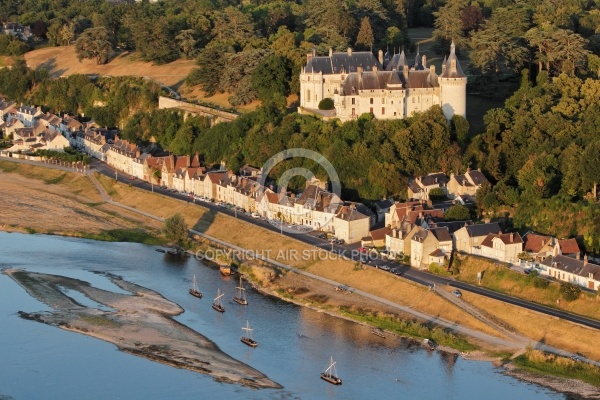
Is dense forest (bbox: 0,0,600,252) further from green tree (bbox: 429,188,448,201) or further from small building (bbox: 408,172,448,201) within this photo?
green tree (bbox: 429,188,448,201)

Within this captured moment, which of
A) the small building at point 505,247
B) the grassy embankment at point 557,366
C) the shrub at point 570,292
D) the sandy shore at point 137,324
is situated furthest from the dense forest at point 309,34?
the grassy embankment at point 557,366

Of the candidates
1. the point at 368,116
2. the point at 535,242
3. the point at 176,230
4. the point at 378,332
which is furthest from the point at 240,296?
the point at 368,116

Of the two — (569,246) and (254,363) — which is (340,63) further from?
(254,363)

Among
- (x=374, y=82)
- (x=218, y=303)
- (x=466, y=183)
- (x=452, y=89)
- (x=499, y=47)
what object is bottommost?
(x=218, y=303)

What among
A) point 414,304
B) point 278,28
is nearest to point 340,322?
point 414,304

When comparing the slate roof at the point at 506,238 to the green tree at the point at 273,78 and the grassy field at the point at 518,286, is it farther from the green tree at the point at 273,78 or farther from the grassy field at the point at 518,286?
the green tree at the point at 273,78

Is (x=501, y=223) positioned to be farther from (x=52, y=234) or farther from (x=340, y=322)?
(x=52, y=234)

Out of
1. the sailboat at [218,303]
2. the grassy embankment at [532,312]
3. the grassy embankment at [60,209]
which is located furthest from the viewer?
the grassy embankment at [60,209]

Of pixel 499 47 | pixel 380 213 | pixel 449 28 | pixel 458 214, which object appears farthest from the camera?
pixel 449 28
